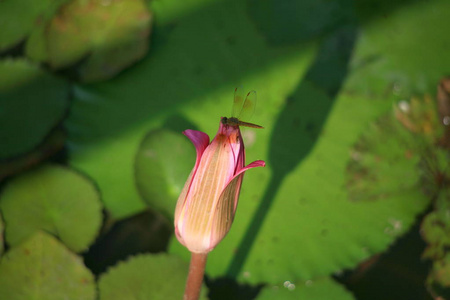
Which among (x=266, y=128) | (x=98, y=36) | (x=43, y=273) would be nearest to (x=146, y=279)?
(x=43, y=273)

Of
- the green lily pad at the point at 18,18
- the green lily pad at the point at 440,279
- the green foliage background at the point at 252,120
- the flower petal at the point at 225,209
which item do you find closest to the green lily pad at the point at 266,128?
the green foliage background at the point at 252,120

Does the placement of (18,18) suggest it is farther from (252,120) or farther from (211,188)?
(211,188)

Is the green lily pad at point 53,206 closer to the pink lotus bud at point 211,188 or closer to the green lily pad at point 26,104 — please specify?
the green lily pad at point 26,104

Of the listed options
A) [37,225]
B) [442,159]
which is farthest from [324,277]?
[37,225]

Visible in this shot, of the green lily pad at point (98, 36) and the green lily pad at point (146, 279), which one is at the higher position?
the green lily pad at point (98, 36)

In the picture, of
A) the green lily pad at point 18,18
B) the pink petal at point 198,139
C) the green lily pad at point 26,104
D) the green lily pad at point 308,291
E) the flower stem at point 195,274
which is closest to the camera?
the pink petal at point 198,139

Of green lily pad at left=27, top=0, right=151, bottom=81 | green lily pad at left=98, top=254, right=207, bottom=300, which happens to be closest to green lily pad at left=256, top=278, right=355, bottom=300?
green lily pad at left=98, top=254, right=207, bottom=300
